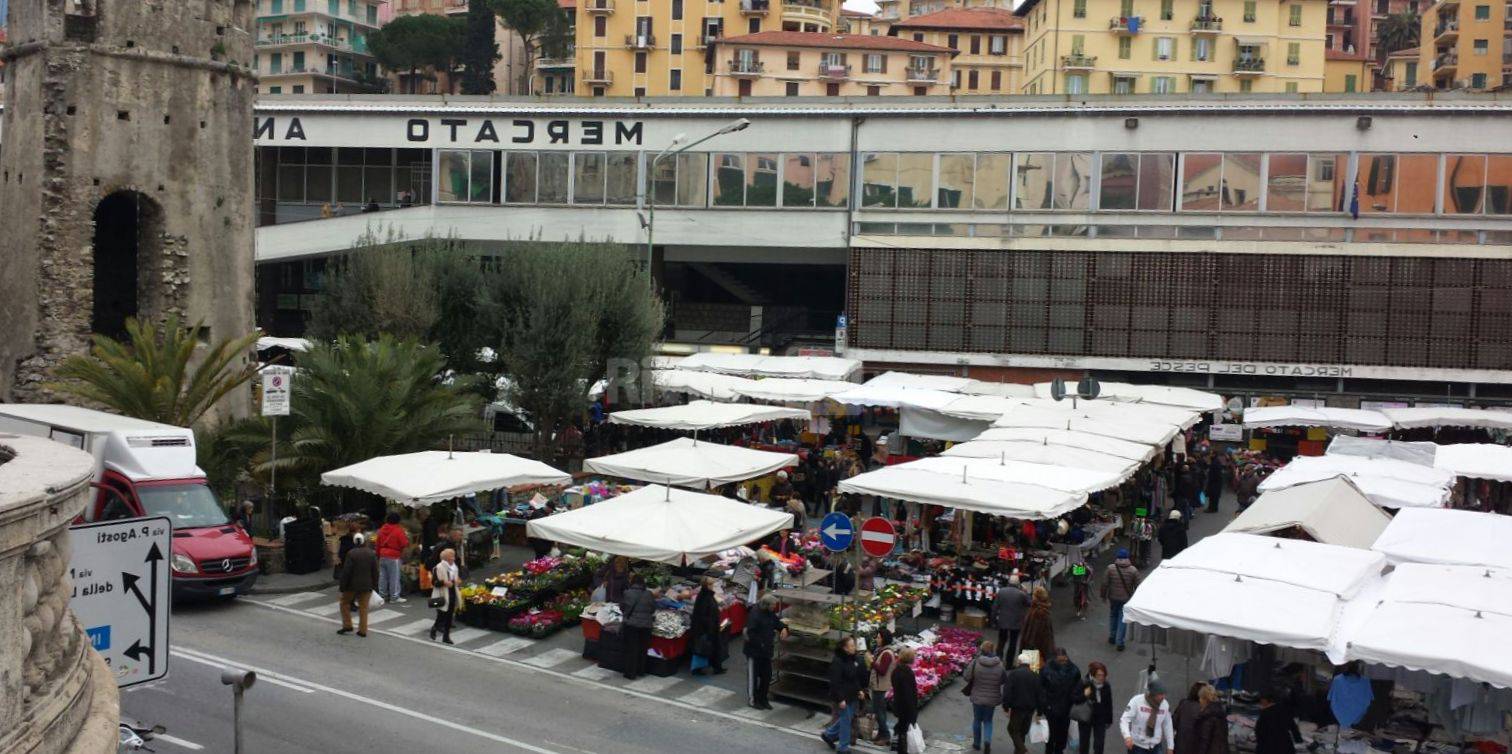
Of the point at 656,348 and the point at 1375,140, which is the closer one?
the point at 656,348

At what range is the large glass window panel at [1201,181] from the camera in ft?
137

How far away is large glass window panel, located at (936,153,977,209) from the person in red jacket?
91.2ft

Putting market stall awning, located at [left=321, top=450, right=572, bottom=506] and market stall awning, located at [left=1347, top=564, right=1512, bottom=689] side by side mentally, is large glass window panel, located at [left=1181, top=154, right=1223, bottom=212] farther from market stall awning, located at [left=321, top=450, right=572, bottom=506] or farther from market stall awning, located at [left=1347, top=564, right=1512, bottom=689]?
market stall awning, located at [left=1347, top=564, right=1512, bottom=689]

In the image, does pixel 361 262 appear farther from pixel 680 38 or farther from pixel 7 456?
pixel 680 38

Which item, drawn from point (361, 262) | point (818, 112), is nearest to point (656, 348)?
point (361, 262)

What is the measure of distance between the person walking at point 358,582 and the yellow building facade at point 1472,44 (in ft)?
296

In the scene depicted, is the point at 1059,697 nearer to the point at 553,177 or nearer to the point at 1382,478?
the point at 1382,478

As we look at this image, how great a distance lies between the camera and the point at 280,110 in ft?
160

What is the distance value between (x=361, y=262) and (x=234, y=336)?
4.00 meters

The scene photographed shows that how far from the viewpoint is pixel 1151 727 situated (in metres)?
12.5

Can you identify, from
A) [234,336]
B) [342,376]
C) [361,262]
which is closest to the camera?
[342,376]

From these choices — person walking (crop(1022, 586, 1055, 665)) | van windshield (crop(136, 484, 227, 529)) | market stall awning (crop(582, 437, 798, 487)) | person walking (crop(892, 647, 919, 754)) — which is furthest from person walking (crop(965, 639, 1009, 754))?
van windshield (crop(136, 484, 227, 529))

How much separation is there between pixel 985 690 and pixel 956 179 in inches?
1247

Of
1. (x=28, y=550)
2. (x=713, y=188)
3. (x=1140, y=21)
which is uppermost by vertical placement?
(x=1140, y=21)
